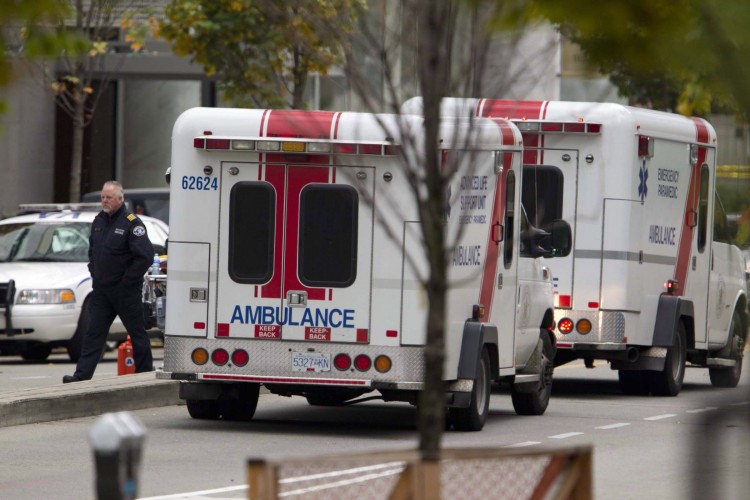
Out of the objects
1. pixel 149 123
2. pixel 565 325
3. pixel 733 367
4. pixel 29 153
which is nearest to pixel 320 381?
pixel 565 325

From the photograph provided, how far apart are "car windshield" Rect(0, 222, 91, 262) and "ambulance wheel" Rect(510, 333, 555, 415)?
722 centimetres

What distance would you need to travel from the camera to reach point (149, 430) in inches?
513

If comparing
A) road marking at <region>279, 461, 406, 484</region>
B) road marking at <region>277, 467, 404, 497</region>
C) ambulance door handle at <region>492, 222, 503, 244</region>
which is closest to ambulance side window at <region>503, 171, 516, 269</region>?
ambulance door handle at <region>492, 222, 503, 244</region>

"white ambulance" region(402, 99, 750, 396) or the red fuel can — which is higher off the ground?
"white ambulance" region(402, 99, 750, 396)

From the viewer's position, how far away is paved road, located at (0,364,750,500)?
33.0 ft

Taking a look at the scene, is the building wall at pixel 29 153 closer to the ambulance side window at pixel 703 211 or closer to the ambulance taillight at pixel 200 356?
the ambulance side window at pixel 703 211

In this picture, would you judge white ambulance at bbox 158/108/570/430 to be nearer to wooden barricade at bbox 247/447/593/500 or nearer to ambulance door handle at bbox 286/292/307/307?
ambulance door handle at bbox 286/292/307/307

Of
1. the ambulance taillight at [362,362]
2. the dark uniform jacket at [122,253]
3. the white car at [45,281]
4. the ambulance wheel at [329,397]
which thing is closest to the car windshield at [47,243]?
the white car at [45,281]

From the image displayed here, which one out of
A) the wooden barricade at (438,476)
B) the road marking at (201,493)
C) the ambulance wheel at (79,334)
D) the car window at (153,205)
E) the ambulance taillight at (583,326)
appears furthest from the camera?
the car window at (153,205)

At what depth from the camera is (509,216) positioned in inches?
535

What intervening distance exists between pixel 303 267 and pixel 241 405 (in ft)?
5.73

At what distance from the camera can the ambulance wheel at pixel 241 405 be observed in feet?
45.3

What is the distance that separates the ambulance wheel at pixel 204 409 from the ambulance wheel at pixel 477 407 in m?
2.10

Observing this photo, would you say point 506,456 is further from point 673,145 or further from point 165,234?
point 165,234
